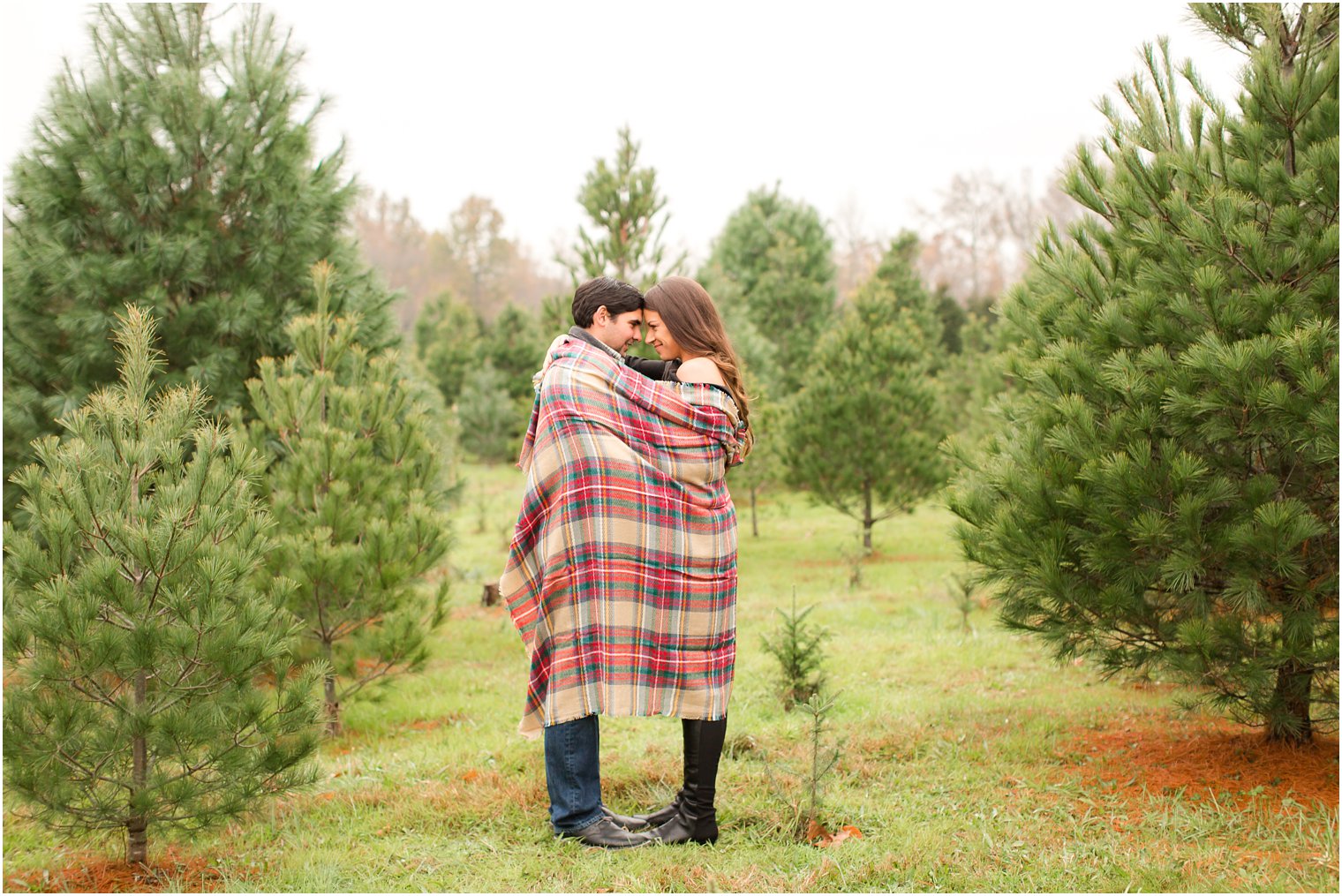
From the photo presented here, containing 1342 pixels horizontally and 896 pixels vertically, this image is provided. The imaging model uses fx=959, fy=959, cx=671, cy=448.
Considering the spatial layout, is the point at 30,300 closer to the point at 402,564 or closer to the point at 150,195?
the point at 150,195

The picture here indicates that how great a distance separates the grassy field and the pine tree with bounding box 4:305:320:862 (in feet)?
0.95

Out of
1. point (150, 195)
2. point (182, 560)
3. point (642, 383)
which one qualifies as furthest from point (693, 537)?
point (150, 195)

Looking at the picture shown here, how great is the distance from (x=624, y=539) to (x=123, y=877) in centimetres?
226

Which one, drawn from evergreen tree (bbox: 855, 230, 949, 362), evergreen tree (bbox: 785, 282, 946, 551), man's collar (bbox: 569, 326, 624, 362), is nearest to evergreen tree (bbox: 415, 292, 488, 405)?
evergreen tree (bbox: 855, 230, 949, 362)

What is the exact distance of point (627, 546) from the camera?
345 cm

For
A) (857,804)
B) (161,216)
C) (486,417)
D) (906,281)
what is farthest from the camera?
(486,417)

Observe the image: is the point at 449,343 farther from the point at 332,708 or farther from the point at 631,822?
the point at 631,822

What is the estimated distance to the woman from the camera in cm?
356

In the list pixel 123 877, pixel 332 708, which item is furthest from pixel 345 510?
pixel 123 877

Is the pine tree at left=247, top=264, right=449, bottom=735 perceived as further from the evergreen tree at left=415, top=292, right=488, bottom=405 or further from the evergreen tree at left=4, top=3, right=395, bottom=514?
the evergreen tree at left=415, top=292, right=488, bottom=405

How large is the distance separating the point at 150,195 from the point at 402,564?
3.15 meters

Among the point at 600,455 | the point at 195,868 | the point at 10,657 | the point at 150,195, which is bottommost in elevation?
the point at 195,868

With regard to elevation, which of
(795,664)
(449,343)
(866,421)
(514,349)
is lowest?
(795,664)

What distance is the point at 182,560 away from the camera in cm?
335
